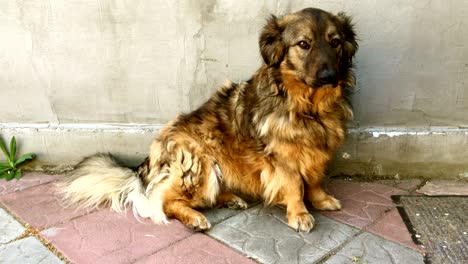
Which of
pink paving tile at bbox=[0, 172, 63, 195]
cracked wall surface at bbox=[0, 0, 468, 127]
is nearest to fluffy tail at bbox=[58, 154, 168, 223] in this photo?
pink paving tile at bbox=[0, 172, 63, 195]

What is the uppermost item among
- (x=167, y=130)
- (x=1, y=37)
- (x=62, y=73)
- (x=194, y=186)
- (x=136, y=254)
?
(x=1, y=37)

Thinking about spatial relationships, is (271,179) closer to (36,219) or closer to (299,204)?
(299,204)

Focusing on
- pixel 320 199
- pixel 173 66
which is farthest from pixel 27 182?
pixel 320 199

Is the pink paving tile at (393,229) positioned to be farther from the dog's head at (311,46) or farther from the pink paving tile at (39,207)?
the pink paving tile at (39,207)

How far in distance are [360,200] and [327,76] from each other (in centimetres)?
134

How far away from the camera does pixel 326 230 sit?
299 cm

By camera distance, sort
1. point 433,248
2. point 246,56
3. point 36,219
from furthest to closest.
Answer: point 246,56, point 36,219, point 433,248

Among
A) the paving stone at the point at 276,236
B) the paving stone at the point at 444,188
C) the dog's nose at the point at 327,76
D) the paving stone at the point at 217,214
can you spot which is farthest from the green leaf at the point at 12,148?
the paving stone at the point at 444,188

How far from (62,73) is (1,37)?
2.16 feet

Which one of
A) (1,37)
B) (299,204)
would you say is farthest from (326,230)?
(1,37)

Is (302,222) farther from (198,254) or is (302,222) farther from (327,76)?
(327,76)

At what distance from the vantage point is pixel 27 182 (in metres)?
3.88

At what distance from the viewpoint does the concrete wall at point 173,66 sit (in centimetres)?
355

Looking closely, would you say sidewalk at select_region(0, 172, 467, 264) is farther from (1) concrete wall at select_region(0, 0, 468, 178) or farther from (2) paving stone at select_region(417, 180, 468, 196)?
(1) concrete wall at select_region(0, 0, 468, 178)
